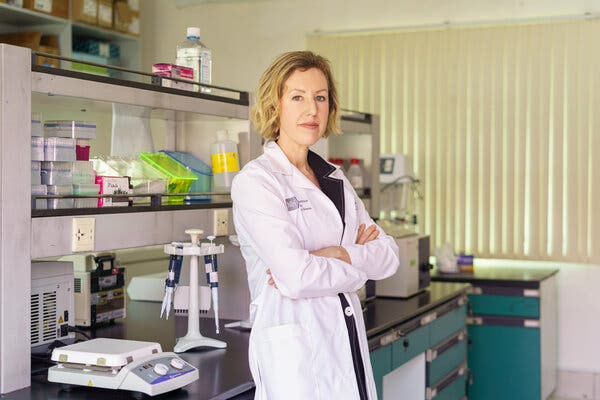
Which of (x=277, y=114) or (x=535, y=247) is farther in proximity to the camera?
(x=535, y=247)

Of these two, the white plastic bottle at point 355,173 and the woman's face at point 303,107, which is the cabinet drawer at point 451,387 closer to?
the white plastic bottle at point 355,173

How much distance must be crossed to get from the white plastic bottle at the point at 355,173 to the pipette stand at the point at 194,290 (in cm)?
160

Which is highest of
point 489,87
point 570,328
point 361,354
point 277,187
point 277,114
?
point 489,87

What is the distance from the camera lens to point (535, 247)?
517 cm

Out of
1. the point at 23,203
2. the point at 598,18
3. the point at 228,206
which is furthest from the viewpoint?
the point at 598,18

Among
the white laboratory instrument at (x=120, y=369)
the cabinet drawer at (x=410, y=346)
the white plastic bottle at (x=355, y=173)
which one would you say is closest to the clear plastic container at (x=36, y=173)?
the white laboratory instrument at (x=120, y=369)

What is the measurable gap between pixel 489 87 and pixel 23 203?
385 cm

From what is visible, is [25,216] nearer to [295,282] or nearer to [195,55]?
[295,282]

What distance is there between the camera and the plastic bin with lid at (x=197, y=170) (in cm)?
285

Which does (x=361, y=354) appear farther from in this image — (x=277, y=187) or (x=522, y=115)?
(x=522, y=115)

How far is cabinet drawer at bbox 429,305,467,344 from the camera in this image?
379cm

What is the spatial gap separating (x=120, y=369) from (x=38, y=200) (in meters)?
0.49

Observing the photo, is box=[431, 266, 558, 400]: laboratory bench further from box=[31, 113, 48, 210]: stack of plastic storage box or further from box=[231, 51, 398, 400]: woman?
box=[31, 113, 48, 210]: stack of plastic storage box

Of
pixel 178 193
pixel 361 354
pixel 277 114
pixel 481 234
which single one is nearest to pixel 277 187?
pixel 277 114
